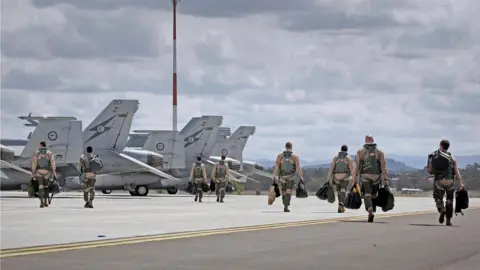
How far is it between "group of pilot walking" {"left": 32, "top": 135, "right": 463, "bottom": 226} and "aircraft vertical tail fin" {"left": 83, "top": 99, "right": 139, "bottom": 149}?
13.4 metres

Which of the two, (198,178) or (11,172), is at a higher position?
(11,172)

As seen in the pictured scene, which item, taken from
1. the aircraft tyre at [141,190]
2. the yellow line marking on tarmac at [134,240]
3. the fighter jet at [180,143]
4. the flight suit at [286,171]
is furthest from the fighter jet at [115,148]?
the yellow line marking on tarmac at [134,240]

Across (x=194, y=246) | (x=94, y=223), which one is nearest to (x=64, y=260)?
(x=194, y=246)

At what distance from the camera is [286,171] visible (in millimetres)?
24984

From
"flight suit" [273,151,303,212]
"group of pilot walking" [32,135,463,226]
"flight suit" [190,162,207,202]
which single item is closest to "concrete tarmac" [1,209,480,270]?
"group of pilot walking" [32,135,463,226]

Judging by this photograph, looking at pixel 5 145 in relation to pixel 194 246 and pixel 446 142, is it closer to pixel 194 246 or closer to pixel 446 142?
pixel 446 142

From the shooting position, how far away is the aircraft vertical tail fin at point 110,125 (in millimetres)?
48375

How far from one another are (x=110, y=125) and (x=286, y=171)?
24.7 meters

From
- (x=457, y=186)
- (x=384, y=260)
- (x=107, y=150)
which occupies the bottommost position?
(x=384, y=260)

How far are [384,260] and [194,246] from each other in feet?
9.37

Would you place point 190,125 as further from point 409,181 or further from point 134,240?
point 409,181

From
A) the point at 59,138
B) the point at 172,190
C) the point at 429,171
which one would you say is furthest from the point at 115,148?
the point at 429,171

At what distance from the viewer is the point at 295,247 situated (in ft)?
44.1

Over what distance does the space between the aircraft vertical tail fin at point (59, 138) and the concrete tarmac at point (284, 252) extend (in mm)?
28368
